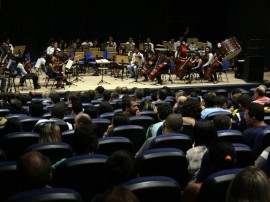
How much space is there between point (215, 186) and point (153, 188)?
0.51m

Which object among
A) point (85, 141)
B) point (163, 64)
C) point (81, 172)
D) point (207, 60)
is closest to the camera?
point (81, 172)

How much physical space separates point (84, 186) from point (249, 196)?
2.10 metres

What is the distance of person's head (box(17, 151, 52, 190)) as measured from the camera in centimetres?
307

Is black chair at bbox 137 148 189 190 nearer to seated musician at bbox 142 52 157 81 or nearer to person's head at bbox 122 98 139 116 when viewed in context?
person's head at bbox 122 98 139 116

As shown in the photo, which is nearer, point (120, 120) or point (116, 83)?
point (120, 120)

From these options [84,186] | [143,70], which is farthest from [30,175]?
[143,70]

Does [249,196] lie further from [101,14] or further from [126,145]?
[101,14]

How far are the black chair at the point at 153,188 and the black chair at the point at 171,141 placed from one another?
1.49 metres

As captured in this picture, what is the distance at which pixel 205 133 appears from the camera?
430 cm

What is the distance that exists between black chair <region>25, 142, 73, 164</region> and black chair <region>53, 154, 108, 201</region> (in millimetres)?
506

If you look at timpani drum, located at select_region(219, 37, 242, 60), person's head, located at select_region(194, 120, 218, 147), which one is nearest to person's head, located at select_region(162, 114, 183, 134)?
person's head, located at select_region(194, 120, 218, 147)

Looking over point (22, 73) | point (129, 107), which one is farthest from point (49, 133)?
point (22, 73)

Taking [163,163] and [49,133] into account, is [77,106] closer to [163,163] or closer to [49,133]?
[49,133]

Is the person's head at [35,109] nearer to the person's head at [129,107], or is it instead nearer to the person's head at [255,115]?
the person's head at [129,107]
